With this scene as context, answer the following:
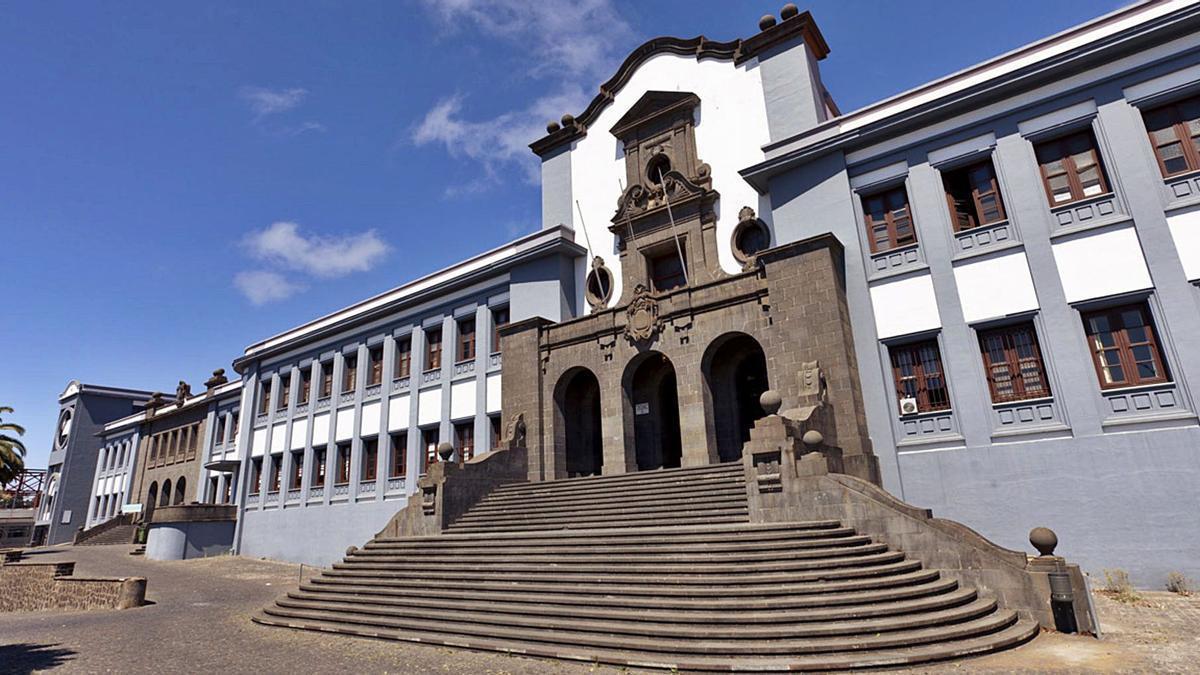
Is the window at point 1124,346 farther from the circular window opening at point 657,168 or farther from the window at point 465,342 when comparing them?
the window at point 465,342

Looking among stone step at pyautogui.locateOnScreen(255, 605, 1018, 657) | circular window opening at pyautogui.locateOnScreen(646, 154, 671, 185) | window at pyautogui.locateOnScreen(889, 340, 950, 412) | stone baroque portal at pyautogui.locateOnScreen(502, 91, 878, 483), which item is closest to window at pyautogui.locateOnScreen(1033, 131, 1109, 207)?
window at pyautogui.locateOnScreen(889, 340, 950, 412)

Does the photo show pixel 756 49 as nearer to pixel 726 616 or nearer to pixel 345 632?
pixel 726 616

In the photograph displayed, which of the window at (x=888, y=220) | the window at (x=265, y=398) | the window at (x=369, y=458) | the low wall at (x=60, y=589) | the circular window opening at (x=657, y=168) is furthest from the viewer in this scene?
the window at (x=265, y=398)

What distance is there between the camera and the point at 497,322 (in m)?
24.6

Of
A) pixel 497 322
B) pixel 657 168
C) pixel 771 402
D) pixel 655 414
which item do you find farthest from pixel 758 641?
pixel 497 322

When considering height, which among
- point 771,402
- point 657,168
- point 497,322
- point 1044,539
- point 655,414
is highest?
point 657,168

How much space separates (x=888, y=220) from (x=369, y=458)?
21138 mm

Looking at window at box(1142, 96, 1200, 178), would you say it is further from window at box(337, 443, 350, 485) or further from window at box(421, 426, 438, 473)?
window at box(337, 443, 350, 485)

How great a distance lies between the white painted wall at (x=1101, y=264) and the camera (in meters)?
13.0

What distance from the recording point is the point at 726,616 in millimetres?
9039

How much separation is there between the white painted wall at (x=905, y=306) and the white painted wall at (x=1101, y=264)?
2.52 m

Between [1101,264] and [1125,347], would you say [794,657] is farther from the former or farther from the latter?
[1101,264]

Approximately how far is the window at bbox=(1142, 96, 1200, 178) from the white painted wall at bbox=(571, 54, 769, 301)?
915 cm

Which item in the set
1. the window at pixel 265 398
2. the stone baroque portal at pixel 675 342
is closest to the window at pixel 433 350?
the stone baroque portal at pixel 675 342
